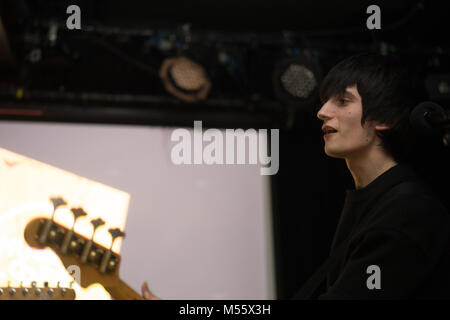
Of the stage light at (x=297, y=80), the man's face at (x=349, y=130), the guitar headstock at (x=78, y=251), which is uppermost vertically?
the stage light at (x=297, y=80)

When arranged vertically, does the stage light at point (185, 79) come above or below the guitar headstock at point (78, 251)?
above

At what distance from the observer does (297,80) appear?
276 centimetres

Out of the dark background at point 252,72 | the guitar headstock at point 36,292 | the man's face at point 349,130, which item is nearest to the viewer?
the man's face at point 349,130

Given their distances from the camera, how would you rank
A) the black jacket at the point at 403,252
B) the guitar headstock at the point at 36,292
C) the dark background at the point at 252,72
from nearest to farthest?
the black jacket at the point at 403,252 < the guitar headstock at the point at 36,292 < the dark background at the point at 252,72

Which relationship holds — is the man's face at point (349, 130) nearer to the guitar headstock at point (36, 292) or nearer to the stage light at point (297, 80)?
the guitar headstock at point (36, 292)

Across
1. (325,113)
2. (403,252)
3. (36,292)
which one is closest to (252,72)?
(325,113)

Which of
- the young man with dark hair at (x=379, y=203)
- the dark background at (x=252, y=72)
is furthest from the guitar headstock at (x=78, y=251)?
the dark background at (x=252, y=72)

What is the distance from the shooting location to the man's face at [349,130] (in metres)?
1.22

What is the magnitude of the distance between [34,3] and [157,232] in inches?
63.7

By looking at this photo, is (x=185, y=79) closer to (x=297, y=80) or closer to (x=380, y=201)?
(x=297, y=80)

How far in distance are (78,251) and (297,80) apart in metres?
1.73

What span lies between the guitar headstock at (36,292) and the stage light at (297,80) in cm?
175
